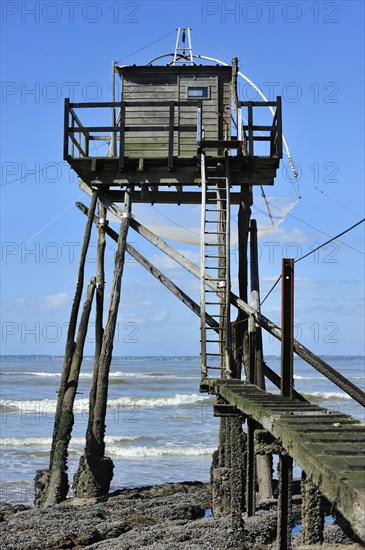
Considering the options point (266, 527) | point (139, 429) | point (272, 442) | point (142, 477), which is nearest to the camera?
point (272, 442)

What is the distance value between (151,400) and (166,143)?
1248 inches

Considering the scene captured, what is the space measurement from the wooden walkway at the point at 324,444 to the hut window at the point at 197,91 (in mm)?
A: 8272

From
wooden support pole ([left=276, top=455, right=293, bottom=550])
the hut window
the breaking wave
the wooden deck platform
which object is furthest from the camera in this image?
the breaking wave

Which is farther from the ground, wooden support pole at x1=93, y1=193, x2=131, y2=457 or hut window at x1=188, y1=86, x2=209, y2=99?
hut window at x1=188, y1=86, x2=209, y2=99

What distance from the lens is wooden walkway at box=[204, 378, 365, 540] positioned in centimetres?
473

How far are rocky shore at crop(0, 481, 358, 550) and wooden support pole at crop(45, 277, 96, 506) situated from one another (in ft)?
1.44

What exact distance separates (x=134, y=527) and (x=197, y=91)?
827 cm

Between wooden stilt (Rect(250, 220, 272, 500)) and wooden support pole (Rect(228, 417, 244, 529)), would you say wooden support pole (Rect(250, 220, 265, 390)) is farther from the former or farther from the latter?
wooden support pole (Rect(228, 417, 244, 529))

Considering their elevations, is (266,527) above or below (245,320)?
below

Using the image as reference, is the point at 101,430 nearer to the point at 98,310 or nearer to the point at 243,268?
the point at 98,310

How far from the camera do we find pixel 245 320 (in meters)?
14.4

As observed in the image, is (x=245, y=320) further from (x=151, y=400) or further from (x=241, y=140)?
(x=151, y=400)

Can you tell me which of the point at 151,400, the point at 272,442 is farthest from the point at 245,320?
the point at 151,400

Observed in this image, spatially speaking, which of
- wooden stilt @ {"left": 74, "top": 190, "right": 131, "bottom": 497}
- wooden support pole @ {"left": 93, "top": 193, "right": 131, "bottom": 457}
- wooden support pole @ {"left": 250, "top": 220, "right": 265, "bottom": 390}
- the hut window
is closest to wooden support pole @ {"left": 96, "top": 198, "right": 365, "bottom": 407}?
wooden support pole @ {"left": 250, "top": 220, "right": 265, "bottom": 390}
